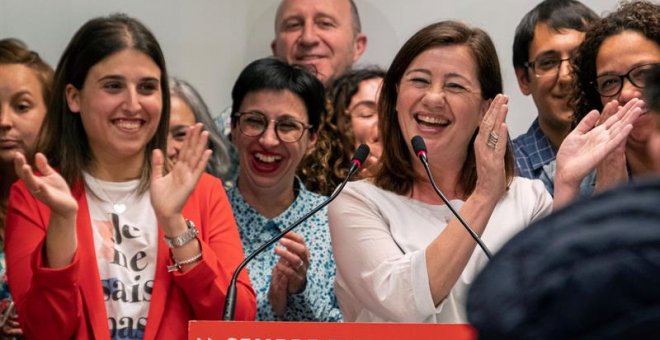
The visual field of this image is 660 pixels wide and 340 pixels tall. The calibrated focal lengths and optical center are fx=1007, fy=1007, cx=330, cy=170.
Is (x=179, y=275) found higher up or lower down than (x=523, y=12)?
lower down

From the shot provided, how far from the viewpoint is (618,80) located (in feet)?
8.21

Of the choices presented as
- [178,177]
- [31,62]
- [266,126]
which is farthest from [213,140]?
[178,177]

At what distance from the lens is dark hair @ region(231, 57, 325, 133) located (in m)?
2.96

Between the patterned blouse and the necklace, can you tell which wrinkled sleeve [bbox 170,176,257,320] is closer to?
the necklace

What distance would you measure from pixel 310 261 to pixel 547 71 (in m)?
0.93

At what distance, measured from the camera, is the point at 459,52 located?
2453 millimetres

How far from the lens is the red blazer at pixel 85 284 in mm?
2125

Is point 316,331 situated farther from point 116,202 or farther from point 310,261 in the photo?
point 310,261

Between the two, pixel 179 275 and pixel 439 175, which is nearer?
pixel 179 275

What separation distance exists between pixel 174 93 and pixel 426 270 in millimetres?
1460

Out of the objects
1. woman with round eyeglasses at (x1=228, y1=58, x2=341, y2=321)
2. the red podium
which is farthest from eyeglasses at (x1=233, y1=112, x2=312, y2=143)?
the red podium

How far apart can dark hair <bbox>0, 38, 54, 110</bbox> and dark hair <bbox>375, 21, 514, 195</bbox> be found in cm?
106

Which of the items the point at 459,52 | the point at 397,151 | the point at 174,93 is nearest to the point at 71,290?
the point at 397,151

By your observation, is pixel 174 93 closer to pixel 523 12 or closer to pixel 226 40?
pixel 226 40
